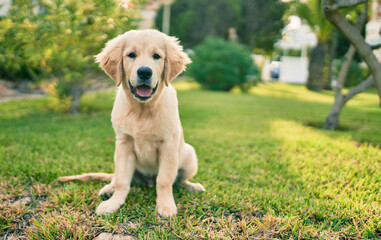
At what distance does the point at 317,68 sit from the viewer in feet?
59.3

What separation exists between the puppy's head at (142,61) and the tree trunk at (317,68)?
17.5 meters

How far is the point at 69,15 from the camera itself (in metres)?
5.08

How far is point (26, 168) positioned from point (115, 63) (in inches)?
65.2

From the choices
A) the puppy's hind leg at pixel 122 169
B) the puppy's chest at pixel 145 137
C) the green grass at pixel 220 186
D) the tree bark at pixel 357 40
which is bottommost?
the green grass at pixel 220 186

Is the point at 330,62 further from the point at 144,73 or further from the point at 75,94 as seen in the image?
the point at 144,73

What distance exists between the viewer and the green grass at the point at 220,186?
6.80 feet

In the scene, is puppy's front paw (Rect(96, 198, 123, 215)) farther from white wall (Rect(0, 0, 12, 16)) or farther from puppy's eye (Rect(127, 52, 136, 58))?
white wall (Rect(0, 0, 12, 16))

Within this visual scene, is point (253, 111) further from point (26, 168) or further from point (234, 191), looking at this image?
point (26, 168)

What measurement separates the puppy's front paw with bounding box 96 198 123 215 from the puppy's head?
0.85 meters

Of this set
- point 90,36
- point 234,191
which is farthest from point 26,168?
point 90,36

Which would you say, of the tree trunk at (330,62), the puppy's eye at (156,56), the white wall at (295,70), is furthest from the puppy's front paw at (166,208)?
the white wall at (295,70)

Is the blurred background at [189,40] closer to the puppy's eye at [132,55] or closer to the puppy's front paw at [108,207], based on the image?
the puppy's eye at [132,55]

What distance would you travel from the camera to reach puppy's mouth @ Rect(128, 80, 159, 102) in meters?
2.26

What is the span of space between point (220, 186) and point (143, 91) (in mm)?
1363
